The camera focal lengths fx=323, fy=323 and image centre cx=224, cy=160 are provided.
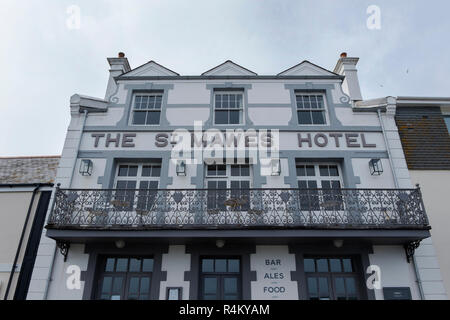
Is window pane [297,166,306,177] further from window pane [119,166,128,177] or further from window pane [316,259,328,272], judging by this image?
window pane [119,166,128,177]

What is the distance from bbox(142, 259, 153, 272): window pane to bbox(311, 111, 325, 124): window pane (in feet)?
21.7

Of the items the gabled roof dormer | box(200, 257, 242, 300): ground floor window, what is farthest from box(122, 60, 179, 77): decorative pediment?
box(200, 257, 242, 300): ground floor window

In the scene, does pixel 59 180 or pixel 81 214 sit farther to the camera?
pixel 59 180

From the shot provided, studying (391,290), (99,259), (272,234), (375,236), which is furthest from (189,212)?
(391,290)

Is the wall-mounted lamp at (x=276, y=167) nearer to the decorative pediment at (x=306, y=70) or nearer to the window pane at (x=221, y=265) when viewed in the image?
the window pane at (x=221, y=265)

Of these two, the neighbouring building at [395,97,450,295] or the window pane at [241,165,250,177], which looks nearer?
the neighbouring building at [395,97,450,295]

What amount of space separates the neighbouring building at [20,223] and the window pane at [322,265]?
771 centimetres

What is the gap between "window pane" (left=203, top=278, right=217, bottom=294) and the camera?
8.36 m

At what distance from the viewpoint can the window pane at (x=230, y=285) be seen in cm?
838

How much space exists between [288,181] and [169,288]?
435 centimetres

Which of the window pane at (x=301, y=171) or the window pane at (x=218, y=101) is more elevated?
the window pane at (x=218, y=101)

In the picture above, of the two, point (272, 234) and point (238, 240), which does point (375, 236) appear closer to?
point (272, 234)

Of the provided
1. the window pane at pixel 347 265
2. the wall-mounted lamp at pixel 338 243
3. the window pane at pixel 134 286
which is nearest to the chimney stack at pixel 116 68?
the window pane at pixel 134 286

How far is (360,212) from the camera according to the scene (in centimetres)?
846
